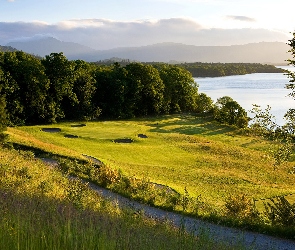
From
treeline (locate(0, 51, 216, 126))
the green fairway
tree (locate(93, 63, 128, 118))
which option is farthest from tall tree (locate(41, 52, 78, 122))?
tree (locate(93, 63, 128, 118))

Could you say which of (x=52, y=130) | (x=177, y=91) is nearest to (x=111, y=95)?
(x=177, y=91)

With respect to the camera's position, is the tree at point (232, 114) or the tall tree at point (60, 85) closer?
the tall tree at point (60, 85)

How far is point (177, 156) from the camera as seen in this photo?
49031mm

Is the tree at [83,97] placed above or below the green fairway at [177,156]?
above

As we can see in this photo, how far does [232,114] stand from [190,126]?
45.0 ft

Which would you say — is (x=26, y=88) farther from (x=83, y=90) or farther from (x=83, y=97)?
(x=83, y=97)

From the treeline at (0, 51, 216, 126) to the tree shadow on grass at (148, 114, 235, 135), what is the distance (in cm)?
487

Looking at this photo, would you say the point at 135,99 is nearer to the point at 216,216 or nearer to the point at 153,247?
the point at 216,216

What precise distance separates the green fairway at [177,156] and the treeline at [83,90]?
5.23 meters

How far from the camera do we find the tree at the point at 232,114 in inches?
3223

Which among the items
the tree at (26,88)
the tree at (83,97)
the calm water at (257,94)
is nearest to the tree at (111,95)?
the tree at (83,97)

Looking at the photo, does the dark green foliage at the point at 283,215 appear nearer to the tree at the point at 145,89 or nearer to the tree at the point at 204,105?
the tree at the point at 145,89

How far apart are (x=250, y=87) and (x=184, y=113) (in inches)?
2858

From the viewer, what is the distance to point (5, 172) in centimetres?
1372
